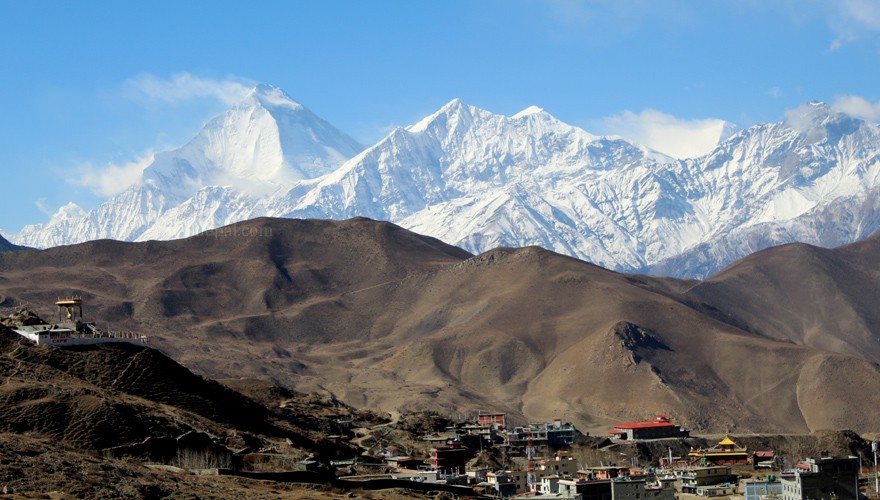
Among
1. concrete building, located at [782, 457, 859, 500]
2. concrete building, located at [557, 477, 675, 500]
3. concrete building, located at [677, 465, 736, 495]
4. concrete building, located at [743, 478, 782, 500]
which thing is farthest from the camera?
concrete building, located at [677, 465, 736, 495]

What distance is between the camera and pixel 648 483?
123 meters

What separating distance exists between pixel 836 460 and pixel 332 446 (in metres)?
47.5

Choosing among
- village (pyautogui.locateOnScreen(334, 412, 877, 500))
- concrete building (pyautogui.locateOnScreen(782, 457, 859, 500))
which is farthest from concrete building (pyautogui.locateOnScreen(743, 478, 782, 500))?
concrete building (pyautogui.locateOnScreen(782, 457, 859, 500))

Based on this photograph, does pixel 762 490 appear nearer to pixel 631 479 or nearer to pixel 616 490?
pixel 631 479

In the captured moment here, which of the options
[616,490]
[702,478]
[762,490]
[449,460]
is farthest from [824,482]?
[449,460]

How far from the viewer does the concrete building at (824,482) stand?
4665 inches

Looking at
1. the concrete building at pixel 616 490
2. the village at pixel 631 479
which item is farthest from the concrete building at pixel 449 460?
the concrete building at pixel 616 490

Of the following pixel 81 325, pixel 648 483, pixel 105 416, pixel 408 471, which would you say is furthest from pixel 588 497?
pixel 81 325

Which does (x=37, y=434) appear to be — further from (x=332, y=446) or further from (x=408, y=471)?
(x=332, y=446)

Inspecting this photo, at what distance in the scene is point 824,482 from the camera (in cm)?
11944

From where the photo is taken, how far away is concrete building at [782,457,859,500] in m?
118

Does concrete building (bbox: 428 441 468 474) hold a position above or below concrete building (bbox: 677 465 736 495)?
above

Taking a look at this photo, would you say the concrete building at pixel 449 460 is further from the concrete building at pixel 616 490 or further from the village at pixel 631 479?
the concrete building at pixel 616 490

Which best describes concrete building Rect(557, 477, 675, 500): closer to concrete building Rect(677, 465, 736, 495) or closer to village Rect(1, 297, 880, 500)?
village Rect(1, 297, 880, 500)
